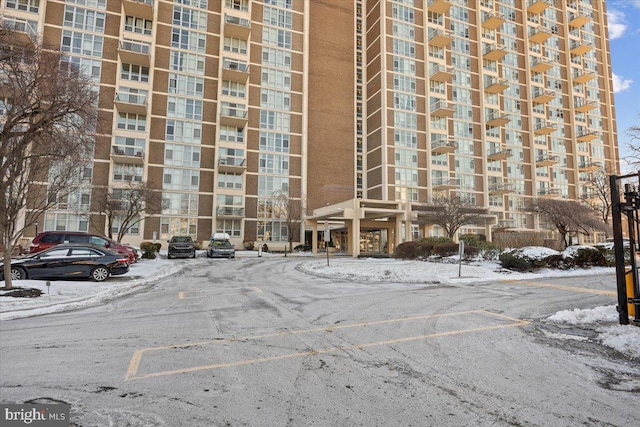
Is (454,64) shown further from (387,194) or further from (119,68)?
(119,68)

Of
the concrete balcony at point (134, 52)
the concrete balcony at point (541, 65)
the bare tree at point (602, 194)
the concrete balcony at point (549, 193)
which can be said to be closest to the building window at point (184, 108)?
the concrete balcony at point (134, 52)

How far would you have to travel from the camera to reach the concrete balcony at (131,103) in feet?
136

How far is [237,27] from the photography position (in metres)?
47.6

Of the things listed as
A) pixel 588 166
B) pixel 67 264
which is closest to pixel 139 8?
pixel 67 264

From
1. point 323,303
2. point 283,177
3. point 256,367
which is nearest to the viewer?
point 256,367

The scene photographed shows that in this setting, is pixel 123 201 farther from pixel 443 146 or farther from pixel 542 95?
pixel 542 95

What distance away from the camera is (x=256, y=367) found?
15.7 feet

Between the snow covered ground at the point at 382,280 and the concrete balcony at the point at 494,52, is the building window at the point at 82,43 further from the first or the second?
the concrete balcony at the point at 494,52

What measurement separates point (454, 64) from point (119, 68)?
51.4m

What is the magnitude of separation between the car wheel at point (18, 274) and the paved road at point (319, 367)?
7.04 metres

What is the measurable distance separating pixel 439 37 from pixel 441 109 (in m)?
12.2

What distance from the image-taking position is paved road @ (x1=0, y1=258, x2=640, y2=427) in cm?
351

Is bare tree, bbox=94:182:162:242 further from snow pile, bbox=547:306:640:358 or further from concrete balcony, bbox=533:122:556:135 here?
concrete balcony, bbox=533:122:556:135

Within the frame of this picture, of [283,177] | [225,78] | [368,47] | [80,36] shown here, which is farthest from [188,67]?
[368,47]
